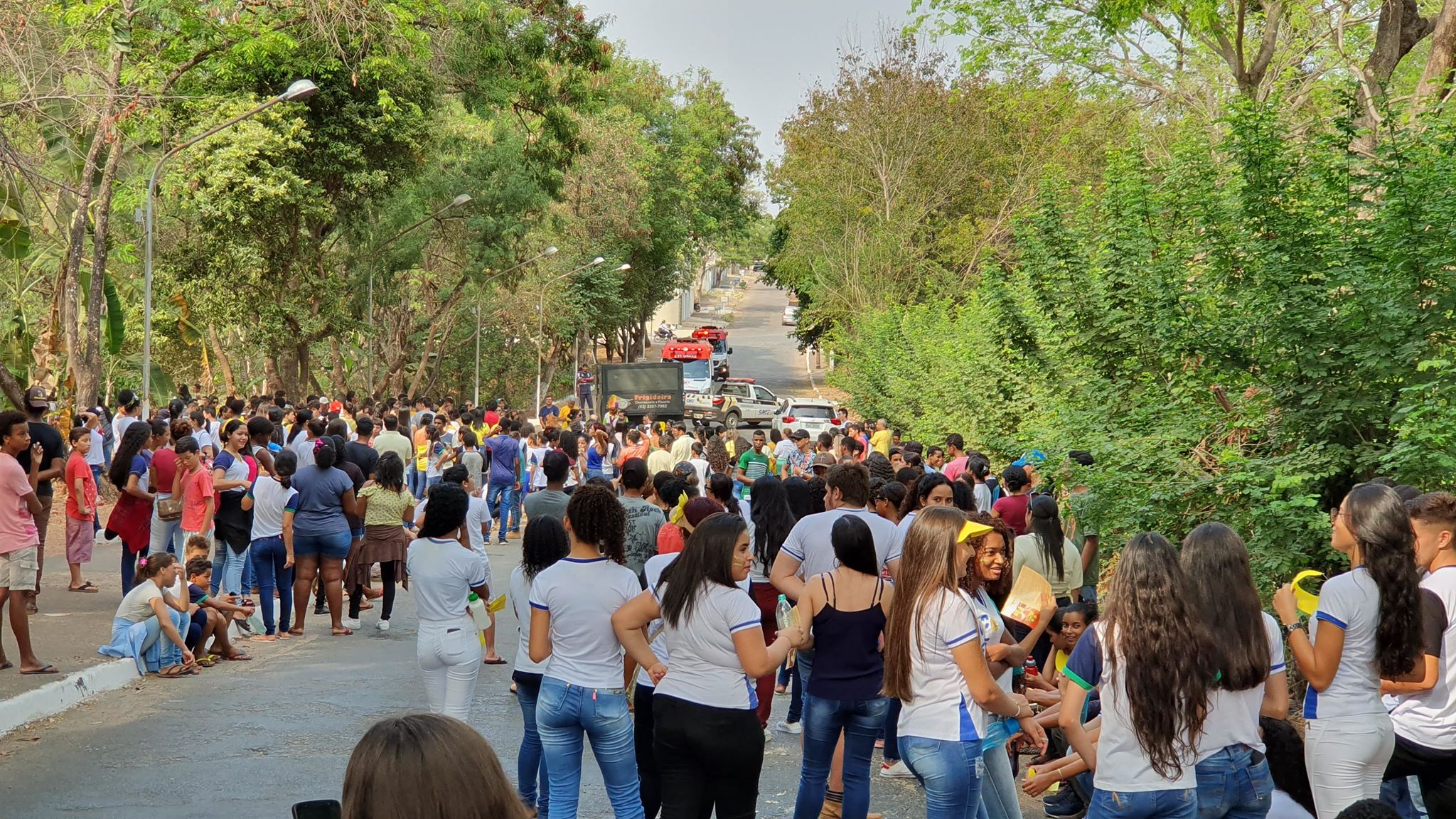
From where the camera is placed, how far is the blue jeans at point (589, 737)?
5.68m

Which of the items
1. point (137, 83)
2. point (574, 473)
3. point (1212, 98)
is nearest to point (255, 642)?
point (574, 473)

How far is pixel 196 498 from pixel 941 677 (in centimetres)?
860

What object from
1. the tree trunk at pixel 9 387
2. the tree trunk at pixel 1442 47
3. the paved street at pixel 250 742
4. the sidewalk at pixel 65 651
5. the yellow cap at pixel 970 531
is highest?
the tree trunk at pixel 1442 47

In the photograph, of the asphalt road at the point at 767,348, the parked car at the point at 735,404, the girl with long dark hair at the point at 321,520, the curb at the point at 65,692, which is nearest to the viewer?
the curb at the point at 65,692

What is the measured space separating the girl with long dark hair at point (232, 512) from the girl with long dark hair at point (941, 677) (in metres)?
8.28

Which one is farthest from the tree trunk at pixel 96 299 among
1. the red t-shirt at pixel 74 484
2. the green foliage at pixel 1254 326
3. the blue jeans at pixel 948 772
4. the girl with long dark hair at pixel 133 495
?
the blue jeans at pixel 948 772

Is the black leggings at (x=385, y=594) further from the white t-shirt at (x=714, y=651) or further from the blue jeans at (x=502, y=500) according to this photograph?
the white t-shirt at (x=714, y=651)

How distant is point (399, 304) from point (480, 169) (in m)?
5.29

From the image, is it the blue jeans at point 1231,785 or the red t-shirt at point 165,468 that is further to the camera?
the red t-shirt at point 165,468

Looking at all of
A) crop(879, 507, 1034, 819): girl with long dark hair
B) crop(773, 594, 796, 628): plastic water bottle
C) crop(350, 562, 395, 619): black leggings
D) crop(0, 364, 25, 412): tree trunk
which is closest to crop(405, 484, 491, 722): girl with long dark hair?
crop(773, 594, 796, 628): plastic water bottle

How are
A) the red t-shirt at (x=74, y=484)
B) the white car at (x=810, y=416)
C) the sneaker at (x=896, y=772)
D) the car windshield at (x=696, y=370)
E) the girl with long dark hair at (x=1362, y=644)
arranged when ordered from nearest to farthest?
the girl with long dark hair at (x=1362, y=644) < the sneaker at (x=896, y=772) < the red t-shirt at (x=74, y=484) < the white car at (x=810, y=416) < the car windshield at (x=696, y=370)

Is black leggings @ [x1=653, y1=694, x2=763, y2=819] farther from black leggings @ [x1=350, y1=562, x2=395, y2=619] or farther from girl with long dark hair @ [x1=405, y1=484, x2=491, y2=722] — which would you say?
black leggings @ [x1=350, y1=562, x2=395, y2=619]

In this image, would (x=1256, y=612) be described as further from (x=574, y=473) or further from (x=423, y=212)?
(x=423, y=212)

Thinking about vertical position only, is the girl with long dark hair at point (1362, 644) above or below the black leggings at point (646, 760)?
above
